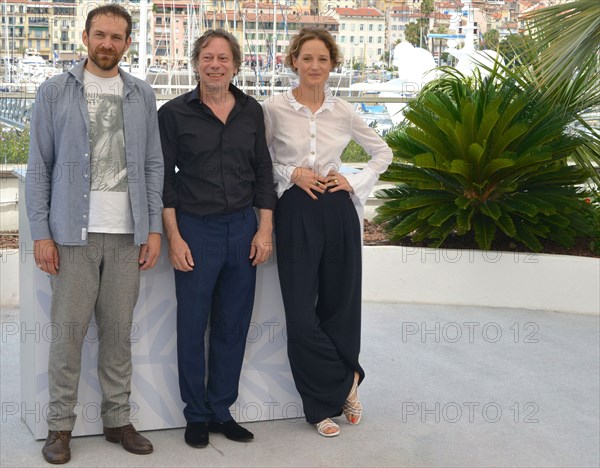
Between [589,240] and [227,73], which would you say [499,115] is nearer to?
[589,240]

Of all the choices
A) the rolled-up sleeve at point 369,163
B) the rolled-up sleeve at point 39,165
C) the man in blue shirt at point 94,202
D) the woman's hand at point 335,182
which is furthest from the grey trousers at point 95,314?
the rolled-up sleeve at point 369,163

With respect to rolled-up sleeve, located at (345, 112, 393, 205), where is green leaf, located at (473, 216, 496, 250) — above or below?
below

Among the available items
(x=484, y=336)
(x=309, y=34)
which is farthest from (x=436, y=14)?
(x=309, y=34)

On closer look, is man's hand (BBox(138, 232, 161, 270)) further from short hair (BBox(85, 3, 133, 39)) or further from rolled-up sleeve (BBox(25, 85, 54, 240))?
short hair (BBox(85, 3, 133, 39))

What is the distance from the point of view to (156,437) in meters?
3.93

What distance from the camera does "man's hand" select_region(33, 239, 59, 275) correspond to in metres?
3.40

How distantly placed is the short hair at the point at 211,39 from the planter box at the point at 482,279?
3011mm

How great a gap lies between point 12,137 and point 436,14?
42.6ft

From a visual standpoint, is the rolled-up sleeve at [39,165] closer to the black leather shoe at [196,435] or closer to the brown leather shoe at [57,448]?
the brown leather shoe at [57,448]

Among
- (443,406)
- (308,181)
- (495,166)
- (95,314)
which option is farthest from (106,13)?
(495,166)

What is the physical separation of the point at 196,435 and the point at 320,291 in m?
0.82

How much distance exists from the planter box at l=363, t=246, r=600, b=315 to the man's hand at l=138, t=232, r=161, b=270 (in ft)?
10.2

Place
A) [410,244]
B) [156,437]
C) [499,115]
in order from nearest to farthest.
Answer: [156,437]
[499,115]
[410,244]

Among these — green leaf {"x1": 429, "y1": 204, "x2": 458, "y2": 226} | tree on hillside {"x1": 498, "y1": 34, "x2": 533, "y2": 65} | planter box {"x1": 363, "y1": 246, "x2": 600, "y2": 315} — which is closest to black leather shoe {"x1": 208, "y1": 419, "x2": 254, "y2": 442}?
planter box {"x1": 363, "y1": 246, "x2": 600, "y2": 315}
